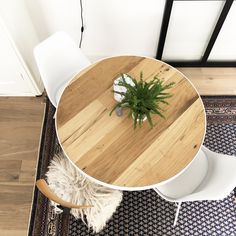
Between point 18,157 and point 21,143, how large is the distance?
0.40ft

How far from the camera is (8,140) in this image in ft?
7.22

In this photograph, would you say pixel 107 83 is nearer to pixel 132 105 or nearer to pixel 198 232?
pixel 132 105

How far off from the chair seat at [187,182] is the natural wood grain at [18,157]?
1.04 metres

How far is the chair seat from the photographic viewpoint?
1.52 meters

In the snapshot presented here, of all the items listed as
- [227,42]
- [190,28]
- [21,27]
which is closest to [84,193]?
[21,27]

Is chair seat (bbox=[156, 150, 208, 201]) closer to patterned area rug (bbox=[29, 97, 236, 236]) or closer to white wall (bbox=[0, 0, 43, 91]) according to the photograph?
patterned area rug (bbox=[29, 97, 236, 236])

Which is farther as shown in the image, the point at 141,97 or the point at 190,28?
the point at 190,28

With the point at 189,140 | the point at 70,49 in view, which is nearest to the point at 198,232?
the point at 189,140

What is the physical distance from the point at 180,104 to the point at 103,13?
1.03m

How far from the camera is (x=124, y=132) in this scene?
144cm

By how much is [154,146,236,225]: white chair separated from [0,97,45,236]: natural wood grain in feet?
3.43

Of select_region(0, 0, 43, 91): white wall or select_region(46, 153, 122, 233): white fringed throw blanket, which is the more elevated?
select_region(0, 0, 43, 91): white wall

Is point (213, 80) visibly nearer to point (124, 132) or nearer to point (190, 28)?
point (190, 28)

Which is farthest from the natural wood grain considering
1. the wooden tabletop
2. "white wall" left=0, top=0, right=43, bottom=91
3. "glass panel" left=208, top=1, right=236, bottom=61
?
"glass panel" left=208, top=1, right=236, bottom=61
